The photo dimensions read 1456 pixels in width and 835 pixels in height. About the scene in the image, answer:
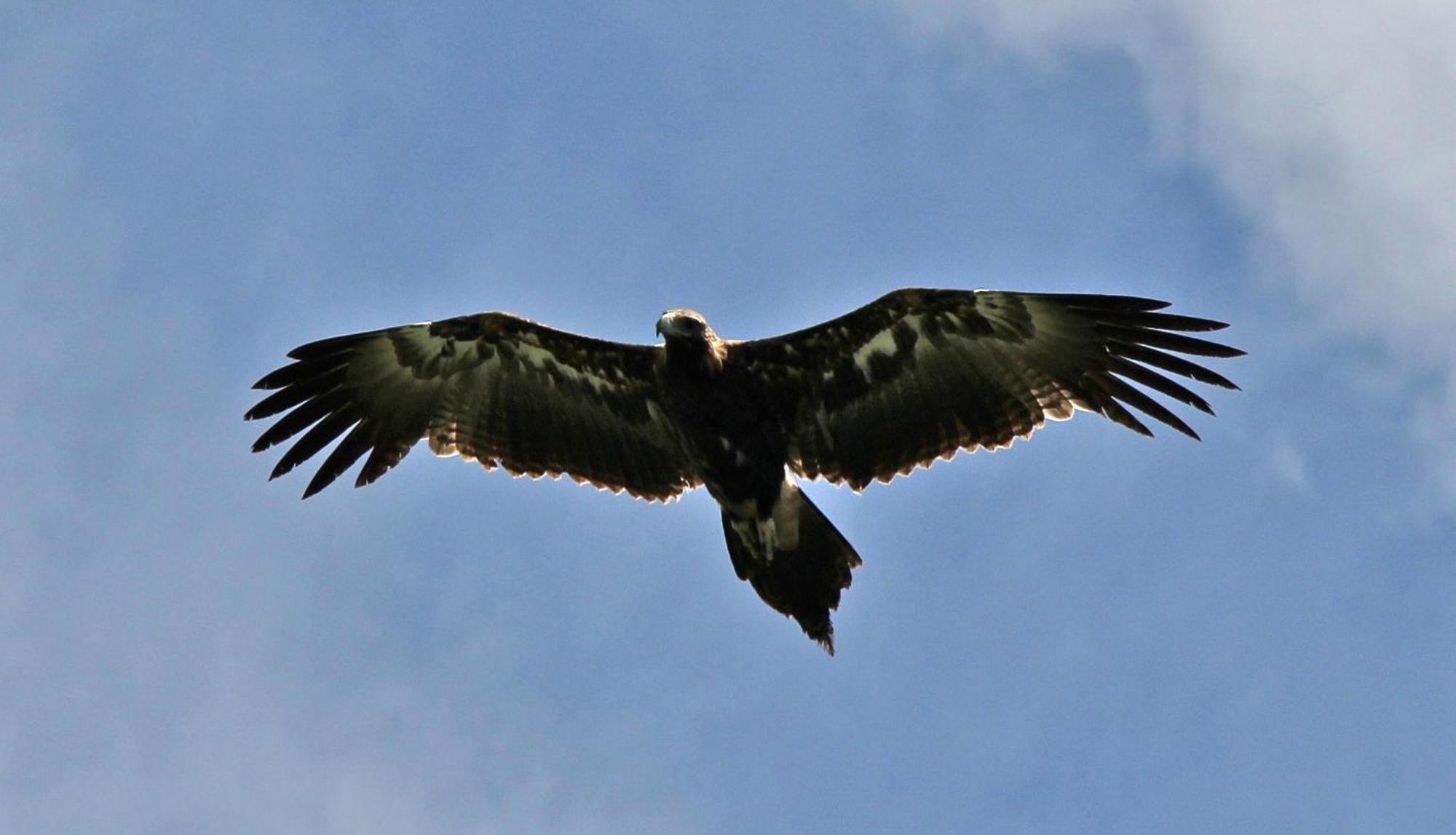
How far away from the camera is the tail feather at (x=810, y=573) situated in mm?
14828

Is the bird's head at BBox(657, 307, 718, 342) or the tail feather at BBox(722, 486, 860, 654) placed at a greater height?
the bird's head at BBox(657, 307, 718, 342)

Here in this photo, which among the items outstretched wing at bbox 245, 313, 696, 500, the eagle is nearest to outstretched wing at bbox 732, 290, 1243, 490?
the eagle

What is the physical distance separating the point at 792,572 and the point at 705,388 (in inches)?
64.0

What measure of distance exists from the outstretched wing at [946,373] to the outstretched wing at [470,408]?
134 cm

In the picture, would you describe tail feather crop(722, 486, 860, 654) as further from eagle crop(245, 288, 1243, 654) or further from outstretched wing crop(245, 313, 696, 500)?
outstretched wing crop(245, 313, 696, 500)

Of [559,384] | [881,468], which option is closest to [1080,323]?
[881,468]

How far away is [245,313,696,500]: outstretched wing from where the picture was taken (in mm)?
16078

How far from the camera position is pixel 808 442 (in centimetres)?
1558

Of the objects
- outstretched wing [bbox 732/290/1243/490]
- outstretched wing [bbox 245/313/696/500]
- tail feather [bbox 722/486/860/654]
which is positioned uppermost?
outstretched wing [bbox 245/313/696/500]

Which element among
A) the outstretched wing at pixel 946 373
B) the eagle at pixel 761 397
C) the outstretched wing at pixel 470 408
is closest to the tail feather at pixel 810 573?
the eagle at pixel 761 397

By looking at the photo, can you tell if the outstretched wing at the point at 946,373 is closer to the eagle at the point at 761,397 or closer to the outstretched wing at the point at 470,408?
the eagle at the point at 761,397

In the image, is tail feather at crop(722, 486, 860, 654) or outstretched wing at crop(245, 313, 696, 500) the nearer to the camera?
tail feather at crop(722, 486, 860, 654)

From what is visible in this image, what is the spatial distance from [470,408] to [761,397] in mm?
2758

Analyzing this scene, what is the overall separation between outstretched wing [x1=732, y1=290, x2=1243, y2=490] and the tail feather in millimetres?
808
